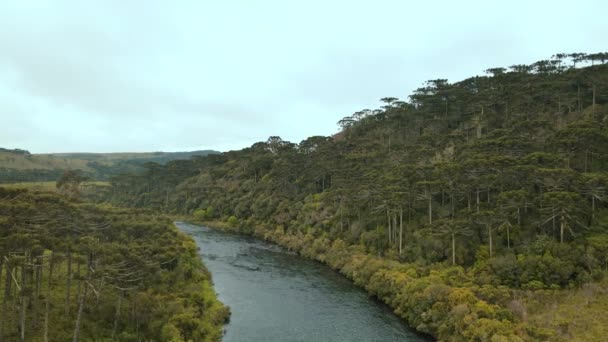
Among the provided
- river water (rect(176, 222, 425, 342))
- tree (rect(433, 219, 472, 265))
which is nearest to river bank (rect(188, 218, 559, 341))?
river water (rect(176, 222, 425, 342))

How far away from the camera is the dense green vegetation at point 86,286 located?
2914 centimetres

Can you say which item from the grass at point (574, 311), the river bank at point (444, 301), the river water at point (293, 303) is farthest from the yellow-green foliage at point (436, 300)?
the grass at point (574, 311)

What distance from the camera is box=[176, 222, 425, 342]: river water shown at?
39.2m

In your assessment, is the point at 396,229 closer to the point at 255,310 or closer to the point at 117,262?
the point at 255,310

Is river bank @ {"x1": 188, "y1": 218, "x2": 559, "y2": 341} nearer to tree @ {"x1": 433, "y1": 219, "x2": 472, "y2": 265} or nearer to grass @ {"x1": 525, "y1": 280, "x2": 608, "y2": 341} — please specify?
grass @ {"x1": 525, "y1": 280, "x2": 608, "y2": 341}

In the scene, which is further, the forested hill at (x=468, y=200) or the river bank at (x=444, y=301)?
the forested hill at (x=468, y=200)

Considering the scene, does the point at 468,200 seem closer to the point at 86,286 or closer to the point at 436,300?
the point at 436,300

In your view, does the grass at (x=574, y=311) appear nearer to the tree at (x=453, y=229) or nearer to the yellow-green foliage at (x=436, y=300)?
the yellow-green foliage at (x=436, y=300)

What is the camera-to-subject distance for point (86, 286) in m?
32.0

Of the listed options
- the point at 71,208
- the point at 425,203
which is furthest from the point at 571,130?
the point at 71,208

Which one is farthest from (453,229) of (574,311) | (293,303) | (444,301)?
(293,303)

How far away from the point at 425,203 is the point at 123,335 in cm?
4748

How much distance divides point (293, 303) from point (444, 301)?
1779cm

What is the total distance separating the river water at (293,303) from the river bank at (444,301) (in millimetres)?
1666
